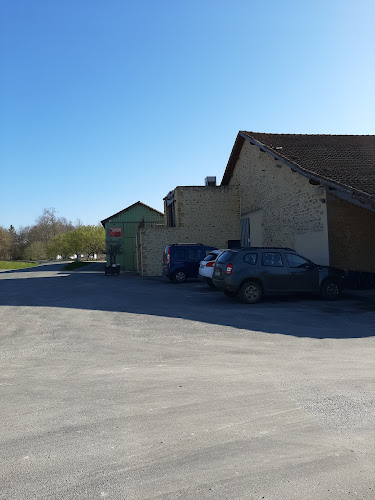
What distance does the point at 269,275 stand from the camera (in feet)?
39.3

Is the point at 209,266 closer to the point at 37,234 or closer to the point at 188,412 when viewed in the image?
the point at 188,412

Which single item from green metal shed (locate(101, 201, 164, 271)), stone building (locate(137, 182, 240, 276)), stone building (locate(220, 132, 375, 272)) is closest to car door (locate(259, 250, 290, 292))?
stone building (locate(220, 132, 375, 272))

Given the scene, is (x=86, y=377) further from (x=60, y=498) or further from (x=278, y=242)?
(x=278, y=242)

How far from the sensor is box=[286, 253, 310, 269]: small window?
12.3 metres

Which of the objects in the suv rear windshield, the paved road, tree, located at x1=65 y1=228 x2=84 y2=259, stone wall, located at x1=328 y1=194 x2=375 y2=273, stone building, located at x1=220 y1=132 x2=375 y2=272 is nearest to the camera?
the paved road

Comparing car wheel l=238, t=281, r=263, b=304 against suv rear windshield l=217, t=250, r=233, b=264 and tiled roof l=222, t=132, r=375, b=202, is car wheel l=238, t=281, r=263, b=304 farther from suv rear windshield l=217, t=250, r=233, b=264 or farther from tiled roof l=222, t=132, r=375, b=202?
tiled roof l=222, t=132, r=375, b=202

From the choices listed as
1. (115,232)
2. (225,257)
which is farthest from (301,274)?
(115,232)

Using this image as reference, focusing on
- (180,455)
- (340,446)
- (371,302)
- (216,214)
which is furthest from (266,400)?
(216,214)

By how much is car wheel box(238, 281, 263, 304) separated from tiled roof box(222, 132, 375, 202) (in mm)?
3868

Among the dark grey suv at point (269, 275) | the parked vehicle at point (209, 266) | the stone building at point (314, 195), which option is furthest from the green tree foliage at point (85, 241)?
the dark grey suv at point (269, 275)

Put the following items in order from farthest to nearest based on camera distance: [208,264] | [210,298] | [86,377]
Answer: [208,264] < [210,298] < [86,377]

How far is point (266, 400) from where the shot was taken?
4.30 meters

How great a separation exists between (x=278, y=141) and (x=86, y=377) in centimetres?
1758

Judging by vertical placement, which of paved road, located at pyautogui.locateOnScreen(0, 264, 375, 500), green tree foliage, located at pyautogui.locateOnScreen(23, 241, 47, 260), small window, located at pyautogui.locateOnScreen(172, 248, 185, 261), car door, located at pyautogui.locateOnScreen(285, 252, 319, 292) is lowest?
paved road, located at pyautogui.locateOnScreen(0, 264, 375, 500)
